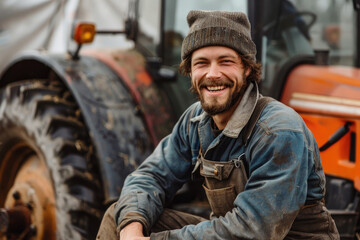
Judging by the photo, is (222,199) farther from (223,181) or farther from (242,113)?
(242,113)

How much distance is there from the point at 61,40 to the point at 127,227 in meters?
5.23

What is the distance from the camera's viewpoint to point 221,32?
83.5 inches

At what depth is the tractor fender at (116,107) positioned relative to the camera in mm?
2828

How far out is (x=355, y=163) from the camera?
2615 millimetres

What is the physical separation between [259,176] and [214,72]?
0.44 metres

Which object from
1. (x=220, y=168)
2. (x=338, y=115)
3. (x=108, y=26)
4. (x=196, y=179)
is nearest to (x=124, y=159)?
(x=196, y=179)

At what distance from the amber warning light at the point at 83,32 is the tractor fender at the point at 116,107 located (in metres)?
0.14

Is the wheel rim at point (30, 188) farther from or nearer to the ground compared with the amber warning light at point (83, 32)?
nearer to the ground

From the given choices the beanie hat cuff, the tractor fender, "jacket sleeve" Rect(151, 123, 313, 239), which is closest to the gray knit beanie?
the beanie hat cuff

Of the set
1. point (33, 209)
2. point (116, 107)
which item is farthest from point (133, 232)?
point (33, 209)

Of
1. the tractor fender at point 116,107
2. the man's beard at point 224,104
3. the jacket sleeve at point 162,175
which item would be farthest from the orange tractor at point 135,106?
the man's beard at point 224,104

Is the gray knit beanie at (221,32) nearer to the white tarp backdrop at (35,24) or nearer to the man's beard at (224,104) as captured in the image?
the man's beard at (224,104)

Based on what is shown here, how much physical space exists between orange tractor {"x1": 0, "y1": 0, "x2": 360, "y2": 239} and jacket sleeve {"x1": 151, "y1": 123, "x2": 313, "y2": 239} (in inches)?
27.6

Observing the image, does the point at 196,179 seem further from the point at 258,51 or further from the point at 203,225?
the point at 258,51
